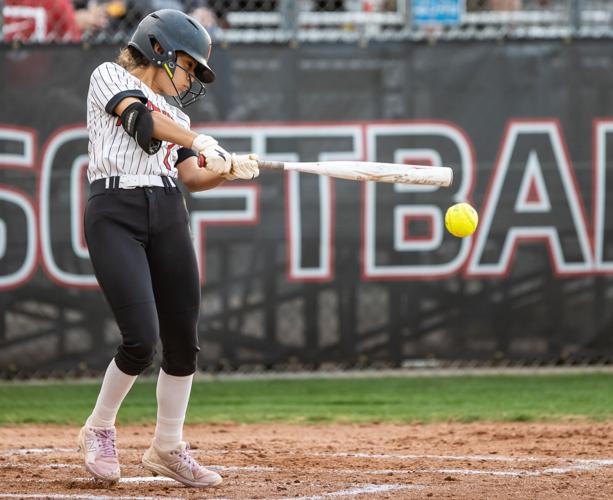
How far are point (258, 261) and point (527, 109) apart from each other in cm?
229

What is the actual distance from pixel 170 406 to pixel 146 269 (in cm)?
60

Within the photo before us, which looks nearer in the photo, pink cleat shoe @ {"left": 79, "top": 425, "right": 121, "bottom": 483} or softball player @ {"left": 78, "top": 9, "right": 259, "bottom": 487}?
softball player @ {"left": 78, "top": 9, "right": 259, "bottom": 487}

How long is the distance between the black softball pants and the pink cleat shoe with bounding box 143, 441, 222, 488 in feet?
1.06

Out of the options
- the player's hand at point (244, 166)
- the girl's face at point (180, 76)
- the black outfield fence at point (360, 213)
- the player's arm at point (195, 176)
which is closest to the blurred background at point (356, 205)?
the black outfield fence at point (360, 213)

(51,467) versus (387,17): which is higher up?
(387,17)

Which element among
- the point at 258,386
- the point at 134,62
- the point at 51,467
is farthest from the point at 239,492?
the point at 258,386

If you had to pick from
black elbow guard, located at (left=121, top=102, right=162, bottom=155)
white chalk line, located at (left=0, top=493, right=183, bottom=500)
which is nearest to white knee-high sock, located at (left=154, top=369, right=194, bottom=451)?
white chalk line, located at (left=0, top=493, right=183, bottom=500)

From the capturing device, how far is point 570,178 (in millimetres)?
8320

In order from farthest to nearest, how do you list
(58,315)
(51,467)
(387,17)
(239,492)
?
(387,17) → (58,315) → (51,467) → (239,492)

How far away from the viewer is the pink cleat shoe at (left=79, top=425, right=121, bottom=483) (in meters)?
4.39

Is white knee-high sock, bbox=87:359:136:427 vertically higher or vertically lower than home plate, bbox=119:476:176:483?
higher

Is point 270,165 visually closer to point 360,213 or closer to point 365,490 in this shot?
point 365,490

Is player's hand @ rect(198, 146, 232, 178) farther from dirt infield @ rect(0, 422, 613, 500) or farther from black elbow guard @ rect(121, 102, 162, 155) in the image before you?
dirt infield @ rect(0, 422, 613, 500)

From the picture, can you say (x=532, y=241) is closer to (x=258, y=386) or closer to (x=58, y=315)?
(x=258, y=386)
